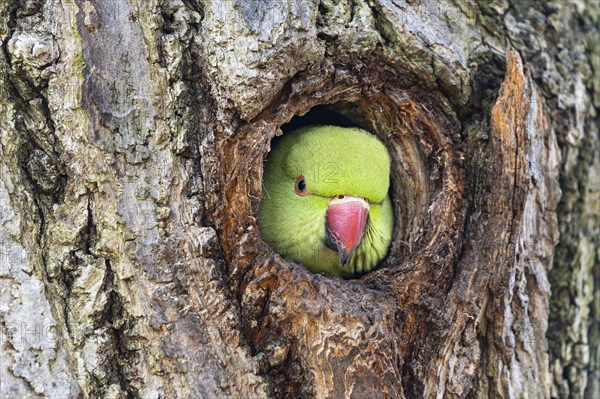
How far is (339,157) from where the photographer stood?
329 centimetres

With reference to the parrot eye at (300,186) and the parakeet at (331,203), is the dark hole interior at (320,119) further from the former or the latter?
the parrot eye at (300,186)

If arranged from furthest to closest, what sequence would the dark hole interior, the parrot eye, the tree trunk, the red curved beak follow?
the dark hole interior
the parrot eye
the red curved beak
the tree trunk

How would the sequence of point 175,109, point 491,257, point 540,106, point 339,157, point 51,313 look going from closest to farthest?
point 51,313 < point 175,109 < point 491,257 < point 540,106 < point 339,157

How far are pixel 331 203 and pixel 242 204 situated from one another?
0.77 m

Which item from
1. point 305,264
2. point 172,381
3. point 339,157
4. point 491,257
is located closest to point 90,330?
point 172,381

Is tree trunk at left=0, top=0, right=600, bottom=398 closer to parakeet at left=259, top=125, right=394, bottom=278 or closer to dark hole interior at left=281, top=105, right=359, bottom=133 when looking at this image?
parakeet at left=259, top=125, right=394, bottom=278

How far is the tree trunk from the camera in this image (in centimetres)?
235

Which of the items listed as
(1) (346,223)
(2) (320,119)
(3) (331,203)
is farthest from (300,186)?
(2) (320,119)

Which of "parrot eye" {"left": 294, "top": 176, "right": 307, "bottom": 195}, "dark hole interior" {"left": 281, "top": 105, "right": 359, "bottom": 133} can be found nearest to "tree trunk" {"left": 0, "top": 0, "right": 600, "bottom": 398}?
"parrot eye" {"left": 294, "top": 176, "right": 307, "bottom": 195}

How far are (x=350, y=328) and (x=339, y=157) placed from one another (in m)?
1.08

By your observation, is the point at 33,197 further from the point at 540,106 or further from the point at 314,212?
the point at 540,106

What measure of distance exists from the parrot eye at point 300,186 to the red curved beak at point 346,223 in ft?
0.74

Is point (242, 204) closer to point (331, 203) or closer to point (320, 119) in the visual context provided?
point (331, 203)

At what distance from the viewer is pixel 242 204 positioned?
103 inches
